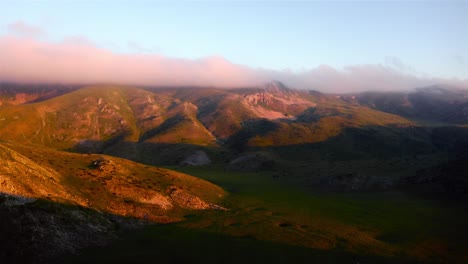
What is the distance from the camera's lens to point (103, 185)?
9375 cm

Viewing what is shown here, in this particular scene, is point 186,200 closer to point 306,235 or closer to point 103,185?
point 103,185

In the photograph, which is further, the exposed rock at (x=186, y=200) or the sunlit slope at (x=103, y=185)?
the exposed rock at (x=186, y=200)

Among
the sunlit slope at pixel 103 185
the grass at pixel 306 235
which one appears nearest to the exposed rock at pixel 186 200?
the sunlit slope at pixel 103 185

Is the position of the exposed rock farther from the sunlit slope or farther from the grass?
the grass

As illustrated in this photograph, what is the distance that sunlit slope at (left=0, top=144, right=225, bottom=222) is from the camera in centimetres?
7606

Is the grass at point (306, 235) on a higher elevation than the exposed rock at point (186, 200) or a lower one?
higher

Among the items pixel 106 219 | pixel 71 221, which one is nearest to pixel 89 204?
pixel 106 219

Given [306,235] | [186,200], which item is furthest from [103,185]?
[306,235]

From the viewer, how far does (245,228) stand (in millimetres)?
81000

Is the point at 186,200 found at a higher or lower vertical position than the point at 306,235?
lower

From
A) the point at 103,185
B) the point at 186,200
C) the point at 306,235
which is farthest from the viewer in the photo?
the point at 186,200

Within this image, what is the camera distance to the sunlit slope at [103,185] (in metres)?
76.1

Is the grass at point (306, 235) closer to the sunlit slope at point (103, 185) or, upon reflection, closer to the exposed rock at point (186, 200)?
the exposed rock at point (186, 200)

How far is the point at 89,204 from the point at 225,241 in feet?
109
